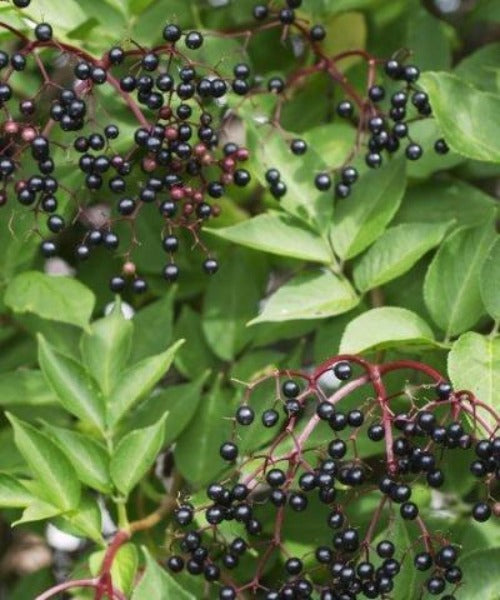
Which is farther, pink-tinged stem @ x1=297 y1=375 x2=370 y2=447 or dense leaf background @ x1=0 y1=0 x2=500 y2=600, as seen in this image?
dense leaf background @ x1=0 y1=0 x2=500 y2=600

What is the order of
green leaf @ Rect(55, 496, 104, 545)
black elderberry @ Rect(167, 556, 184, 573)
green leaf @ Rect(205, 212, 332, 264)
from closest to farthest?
black elderberry @ Rect(167, 556, 184, 573) → green leaf @ Rect(55, 496, 104, 545) → green leaf @ Rect(205, 212, 332, 264)

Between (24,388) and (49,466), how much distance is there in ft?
1.05

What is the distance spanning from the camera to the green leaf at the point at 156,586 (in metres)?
1.82

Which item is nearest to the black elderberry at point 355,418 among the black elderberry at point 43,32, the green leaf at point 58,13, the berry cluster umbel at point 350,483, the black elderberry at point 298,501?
the berry cluster umbel at point 350,483

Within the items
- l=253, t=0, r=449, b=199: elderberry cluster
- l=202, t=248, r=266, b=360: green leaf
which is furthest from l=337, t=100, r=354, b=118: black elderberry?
l=202, t=248, r=266, b=360: green leaf

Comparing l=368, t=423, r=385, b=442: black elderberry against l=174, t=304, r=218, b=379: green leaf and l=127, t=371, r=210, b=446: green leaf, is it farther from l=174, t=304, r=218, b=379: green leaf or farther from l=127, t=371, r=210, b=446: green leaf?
l=174, t=304, r=218, b=379: green leaf

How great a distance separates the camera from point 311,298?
2.12m

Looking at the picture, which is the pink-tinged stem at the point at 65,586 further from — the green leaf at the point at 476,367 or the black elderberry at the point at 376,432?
the green leaf at the point at 476,367

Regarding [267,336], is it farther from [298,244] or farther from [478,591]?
[478,591]

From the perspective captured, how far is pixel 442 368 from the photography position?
2.08 m

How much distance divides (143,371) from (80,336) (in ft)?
1.13

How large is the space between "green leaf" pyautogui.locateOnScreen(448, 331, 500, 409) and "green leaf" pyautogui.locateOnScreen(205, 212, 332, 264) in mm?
346

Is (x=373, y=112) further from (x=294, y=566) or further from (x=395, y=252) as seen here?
(x=294, y=566)

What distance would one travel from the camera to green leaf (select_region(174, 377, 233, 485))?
7.24 feet
